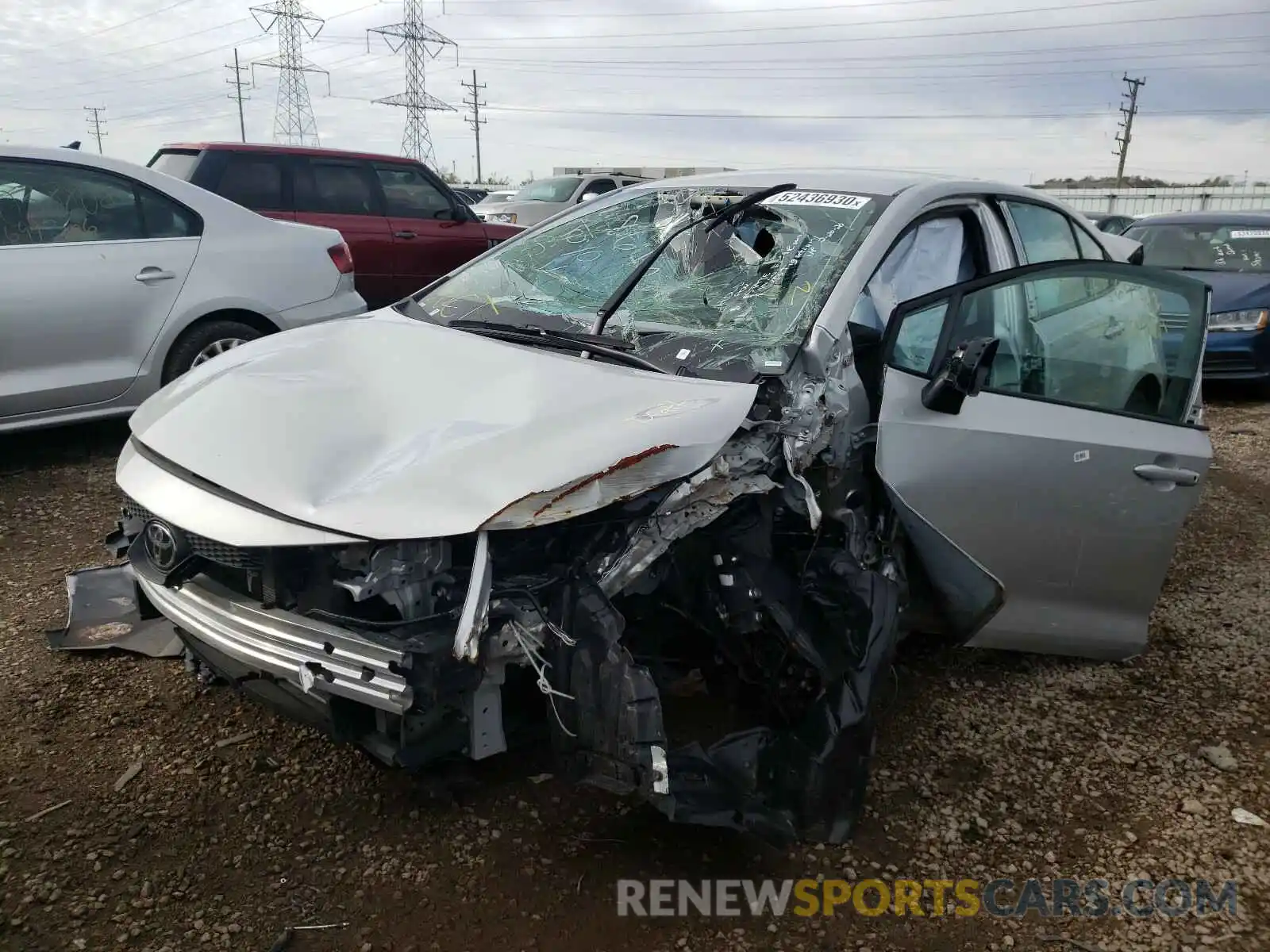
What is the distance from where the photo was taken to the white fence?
87.2ft

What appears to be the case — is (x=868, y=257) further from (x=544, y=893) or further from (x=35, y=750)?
(x=35, y=750)

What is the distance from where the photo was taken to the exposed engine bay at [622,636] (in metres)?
2.09

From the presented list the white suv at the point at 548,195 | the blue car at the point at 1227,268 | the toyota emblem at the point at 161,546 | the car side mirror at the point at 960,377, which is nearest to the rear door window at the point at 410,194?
the white suv at the point at 548,195

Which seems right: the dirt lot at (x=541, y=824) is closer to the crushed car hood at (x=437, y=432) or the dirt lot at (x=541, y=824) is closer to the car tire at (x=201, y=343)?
the crushed car hood at (x=437, y=432)

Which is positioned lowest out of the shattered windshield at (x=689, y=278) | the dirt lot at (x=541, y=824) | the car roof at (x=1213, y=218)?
the dirt lot at (x=541, y=824)

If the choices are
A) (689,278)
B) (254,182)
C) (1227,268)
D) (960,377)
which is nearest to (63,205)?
(254,182)

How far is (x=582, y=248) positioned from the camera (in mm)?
3533

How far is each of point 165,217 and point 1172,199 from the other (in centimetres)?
2883

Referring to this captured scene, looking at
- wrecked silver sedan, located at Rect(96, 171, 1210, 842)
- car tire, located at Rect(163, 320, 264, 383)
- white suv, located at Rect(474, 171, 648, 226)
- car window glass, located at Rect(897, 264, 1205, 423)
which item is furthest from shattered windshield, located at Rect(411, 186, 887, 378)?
white suv, located at Rect(474, 171, 648, 226)

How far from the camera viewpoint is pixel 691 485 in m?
2.31

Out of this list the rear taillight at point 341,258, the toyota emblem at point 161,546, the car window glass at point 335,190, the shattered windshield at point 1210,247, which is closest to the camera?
the toyota emblem at point 161,546

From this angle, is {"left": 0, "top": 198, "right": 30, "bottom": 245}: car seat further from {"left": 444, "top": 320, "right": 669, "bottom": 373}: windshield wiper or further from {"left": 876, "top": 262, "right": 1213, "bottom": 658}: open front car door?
{"left": 876, "top": 262, "right": 1213, "bottom": 658}: open front car door

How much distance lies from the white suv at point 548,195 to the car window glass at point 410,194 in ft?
15.7

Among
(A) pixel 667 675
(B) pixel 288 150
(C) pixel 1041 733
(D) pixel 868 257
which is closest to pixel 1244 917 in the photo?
(C) pixel 1041 733
